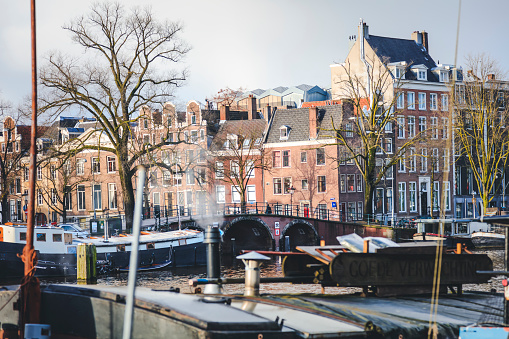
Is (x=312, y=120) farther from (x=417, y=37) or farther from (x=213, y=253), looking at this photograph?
(x=213, y=253)

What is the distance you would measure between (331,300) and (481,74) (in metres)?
44.1

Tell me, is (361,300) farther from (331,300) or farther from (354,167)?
(354,167)

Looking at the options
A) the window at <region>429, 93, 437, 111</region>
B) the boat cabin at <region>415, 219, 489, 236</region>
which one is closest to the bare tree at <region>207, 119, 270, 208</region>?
the boat cabin at <region>415, 219, 489, 236</region>

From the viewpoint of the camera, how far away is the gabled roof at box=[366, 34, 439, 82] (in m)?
61.2

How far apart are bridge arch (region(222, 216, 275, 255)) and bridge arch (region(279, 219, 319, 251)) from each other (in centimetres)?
104

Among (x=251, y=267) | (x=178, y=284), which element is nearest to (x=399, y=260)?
(x=251, y=267)

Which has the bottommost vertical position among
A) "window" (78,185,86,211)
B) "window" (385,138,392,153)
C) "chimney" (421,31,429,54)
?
"window" (78,185,86,211)

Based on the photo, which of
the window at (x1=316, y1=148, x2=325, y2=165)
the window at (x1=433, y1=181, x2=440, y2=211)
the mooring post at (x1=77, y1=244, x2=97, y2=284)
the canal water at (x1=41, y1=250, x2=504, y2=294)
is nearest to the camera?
the canal water at (x1=41, y1=250, x2=504, y2=294)

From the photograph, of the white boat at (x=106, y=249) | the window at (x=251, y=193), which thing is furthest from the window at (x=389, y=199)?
the white boat at (x=106, y=249)

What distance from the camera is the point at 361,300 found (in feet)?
35.3

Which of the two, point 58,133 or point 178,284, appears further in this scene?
point 58,133

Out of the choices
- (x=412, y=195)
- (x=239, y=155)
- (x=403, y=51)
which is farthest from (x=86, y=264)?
(x=403, y=51)

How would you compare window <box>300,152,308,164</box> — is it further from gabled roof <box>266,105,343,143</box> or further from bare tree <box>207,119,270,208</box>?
bare tree <box>207,119,270,208</box>

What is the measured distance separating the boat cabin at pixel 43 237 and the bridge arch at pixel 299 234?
17.5 metres
